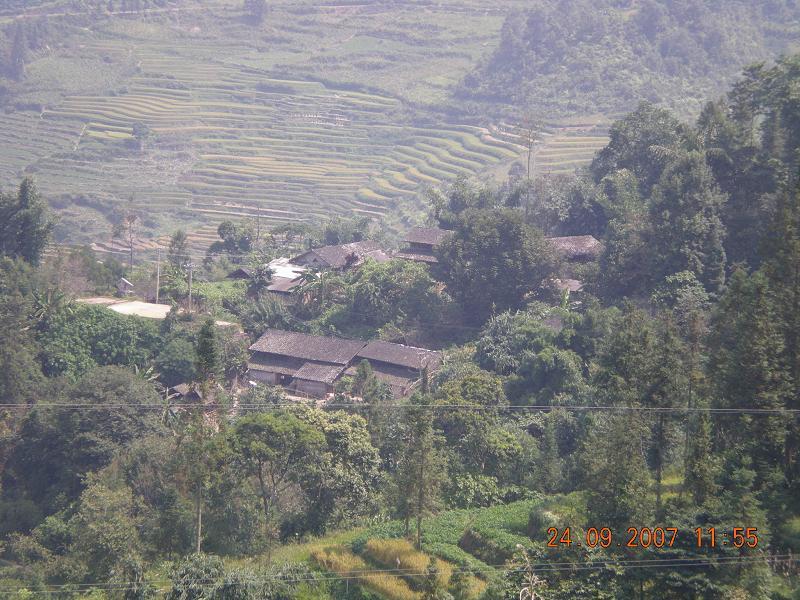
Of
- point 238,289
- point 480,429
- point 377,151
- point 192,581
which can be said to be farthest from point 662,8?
point 192,581

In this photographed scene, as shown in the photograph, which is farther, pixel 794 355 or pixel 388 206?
pixel 388 206

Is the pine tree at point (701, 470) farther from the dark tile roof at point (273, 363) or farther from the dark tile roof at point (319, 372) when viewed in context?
the dark tile roof at point (273, 363)

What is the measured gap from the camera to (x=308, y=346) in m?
31.0

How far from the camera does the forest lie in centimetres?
1496

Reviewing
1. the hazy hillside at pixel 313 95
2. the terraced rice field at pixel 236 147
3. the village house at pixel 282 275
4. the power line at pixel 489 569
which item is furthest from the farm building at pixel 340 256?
the terraced rice field at pixel 236 147

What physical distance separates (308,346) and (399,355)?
307cm

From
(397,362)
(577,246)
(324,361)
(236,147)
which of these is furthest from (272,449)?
(236,147)

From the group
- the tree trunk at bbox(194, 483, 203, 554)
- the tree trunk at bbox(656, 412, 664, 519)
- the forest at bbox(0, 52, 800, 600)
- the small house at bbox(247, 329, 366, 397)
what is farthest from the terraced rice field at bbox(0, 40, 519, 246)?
the tree trunk at bbox(656, 412, 664, 519)

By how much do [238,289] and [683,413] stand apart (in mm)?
21474

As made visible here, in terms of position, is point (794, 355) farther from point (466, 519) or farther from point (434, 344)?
point (434, 344)

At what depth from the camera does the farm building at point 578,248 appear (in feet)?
108

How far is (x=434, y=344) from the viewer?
3234 centimetres

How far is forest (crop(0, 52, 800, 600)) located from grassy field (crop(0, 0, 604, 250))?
21725 mm

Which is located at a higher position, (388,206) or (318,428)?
(388,206)
